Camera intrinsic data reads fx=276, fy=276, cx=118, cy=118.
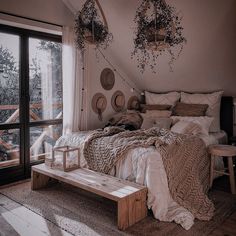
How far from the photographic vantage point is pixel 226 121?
4227 millimetres

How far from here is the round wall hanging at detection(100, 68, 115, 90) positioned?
4.56m

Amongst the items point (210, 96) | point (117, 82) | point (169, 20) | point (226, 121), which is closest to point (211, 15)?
point (169, 20)

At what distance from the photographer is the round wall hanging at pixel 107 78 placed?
456 cm

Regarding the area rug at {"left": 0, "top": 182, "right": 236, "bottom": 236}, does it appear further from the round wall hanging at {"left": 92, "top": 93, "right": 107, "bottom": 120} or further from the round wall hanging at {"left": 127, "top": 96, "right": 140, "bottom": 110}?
the round wall hanging at {"left": 127, "top": 96, "right": 140, "bottom": 110}

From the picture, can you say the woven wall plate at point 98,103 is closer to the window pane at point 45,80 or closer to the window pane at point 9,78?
the window pane at point 45,80

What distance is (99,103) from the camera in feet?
14.7

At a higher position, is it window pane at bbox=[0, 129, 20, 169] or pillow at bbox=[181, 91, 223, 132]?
pillow at bbox=[181, 91, 223, 132]

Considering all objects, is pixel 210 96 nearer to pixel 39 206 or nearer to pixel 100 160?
pixel 100 160

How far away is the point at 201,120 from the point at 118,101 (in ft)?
5.00

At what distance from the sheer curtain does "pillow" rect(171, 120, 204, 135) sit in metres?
1.42

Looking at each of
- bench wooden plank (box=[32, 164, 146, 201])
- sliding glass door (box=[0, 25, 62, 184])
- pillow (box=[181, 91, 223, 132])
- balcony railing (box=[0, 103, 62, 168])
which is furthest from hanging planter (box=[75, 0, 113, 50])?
pillow (box=[181, 91, 223, 132])

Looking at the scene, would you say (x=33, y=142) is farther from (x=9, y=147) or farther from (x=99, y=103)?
(x=99, y=103)

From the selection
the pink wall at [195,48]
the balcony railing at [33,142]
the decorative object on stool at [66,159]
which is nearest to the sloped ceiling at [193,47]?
the pink wall at [195,48]

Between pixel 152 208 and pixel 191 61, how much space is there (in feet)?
7.83
